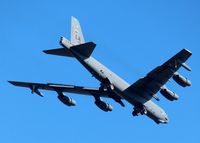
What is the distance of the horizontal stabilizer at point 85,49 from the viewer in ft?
133

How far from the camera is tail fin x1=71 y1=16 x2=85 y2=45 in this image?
43.8 metres

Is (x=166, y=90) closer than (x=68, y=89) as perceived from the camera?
Yes

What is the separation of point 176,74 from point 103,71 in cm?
562

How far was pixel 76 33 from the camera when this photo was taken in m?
44.5

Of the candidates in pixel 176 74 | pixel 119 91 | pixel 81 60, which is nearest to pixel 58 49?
pixel 81 60

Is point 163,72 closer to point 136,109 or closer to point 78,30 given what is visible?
point 136,109

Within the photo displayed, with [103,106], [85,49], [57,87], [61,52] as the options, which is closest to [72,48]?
[85,49]

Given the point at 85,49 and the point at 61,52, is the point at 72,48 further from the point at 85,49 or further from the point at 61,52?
the point at 61,52

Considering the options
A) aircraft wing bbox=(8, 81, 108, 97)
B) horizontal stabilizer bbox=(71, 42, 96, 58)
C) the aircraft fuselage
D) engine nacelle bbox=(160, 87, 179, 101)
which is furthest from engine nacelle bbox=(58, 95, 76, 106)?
engine nacelle bbox=(160, 87, 179, 101)

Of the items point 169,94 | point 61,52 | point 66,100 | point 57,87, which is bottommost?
point 66,100

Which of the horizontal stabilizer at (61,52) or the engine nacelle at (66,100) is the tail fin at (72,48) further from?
the engine nacelle at (66,100)

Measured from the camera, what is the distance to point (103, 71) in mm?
42562

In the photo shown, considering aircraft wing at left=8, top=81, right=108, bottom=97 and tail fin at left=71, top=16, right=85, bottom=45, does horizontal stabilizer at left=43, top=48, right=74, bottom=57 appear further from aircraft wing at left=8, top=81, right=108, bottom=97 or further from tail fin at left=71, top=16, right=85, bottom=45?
aircraft wing at left=8, top=81, right=108, bottom=97

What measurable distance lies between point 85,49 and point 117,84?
13.4 feet
